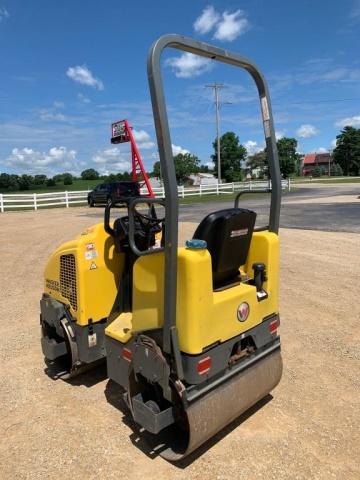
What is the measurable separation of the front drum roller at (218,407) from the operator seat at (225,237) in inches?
25.7

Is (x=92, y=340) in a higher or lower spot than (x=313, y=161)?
lower

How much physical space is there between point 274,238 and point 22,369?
2615 mm

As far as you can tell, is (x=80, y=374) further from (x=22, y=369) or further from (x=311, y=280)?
(x=311, y=280)

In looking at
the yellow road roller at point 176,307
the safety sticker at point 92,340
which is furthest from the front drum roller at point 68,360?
the safety sticker at point 92,340

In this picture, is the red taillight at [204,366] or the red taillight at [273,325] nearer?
the red taillight at [204,366]

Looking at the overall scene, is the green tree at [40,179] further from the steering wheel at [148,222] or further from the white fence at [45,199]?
the steering wheel at [148,222]

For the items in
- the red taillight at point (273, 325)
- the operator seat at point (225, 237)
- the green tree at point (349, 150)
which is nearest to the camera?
the operator seat at point (225, 237)

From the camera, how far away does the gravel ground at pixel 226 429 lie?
2504mm

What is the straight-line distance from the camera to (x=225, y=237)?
2.58m

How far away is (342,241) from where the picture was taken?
9586 mm

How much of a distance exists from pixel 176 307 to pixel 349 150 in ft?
335

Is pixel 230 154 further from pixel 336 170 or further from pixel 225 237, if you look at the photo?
pixel 225 237

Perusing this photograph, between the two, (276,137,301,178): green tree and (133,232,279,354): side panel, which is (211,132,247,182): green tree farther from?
(133,232,279,354): side panel

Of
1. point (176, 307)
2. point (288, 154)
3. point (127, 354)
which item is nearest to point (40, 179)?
point (288, 154)
